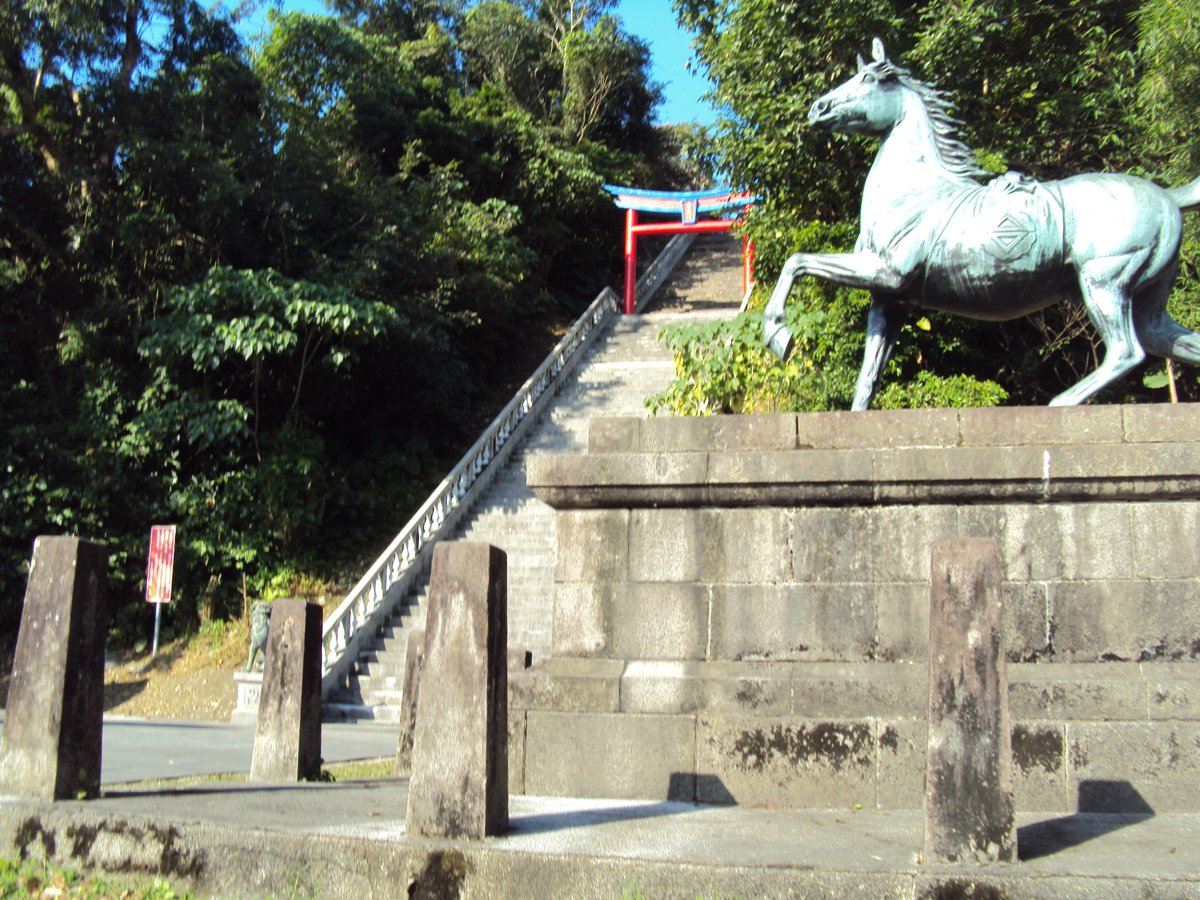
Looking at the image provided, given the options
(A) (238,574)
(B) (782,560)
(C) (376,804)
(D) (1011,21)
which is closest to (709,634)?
(B) (782,560)

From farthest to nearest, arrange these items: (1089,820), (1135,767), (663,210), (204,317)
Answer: (663,210) → (204,317) → (1135,767) → (1089,820)

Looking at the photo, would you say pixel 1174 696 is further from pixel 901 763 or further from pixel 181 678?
pixel 181 678

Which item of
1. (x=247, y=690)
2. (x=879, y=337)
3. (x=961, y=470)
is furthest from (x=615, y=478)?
(x=247, y=690)

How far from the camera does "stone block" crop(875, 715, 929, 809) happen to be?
5434 millimetres

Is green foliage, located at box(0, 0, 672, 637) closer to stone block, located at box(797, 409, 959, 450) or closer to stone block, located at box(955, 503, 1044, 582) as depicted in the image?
stone block, located at box(797, 409, 959, 450)

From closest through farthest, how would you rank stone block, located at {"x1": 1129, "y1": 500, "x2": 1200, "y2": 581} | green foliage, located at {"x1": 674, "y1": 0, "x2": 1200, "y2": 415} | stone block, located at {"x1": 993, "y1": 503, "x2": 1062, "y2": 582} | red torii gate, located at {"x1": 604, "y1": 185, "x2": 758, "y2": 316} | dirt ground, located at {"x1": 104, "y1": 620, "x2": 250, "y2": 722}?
stone block, located at {"x1": 1129, "y1": 500, "x2": 1200, "y2": 581}, stone block, located at {"x1": 993, "y1": 503, "x2": 1062, "y2": 582}, green foliage, located at {"x1": 674, "y1": 0, "x2": 1200, "y2": 415}, dirt ground, located at {"x1": 104, "y1": 620, "x2": 250, "y2": 722}, red torii gate, located at {"x1": 604, "y1": 185, "x2": 758, "y2": 316}

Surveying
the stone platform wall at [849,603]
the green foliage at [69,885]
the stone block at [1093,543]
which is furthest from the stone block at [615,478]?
the green foliage at [69,885]

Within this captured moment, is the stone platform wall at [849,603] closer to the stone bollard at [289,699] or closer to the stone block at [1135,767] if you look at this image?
the stone block at [1135,767]

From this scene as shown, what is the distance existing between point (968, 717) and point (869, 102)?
5.04 metres

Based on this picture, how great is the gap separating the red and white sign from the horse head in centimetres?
1192

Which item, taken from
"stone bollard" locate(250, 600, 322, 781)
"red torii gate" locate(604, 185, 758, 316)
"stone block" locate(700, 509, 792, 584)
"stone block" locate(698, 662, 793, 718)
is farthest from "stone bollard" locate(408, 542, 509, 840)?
"red torii gate" locate(604, 185, 758, 316)

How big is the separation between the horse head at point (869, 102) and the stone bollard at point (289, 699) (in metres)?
4.71

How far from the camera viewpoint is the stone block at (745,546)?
6.39 m

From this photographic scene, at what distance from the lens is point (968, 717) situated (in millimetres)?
3910
